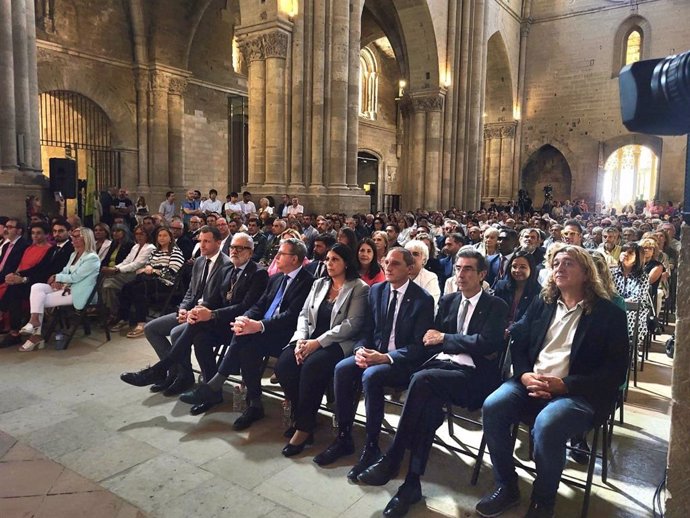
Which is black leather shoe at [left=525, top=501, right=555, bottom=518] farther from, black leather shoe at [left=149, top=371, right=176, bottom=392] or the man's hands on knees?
black leather shoe at [left=149, top=371, right=176, bottom=392]

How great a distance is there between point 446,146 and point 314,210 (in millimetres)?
9490

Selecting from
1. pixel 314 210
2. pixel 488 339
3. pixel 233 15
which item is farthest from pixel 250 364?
pixel 233 15

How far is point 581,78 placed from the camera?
2664 centimetres

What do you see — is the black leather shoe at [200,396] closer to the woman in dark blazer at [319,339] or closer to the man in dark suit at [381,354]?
the woman in dark blazer at [319,339]

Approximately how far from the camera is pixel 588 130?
26641 millimetres

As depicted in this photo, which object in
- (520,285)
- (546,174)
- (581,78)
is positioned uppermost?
(581,78)

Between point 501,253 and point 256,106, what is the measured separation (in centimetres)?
866

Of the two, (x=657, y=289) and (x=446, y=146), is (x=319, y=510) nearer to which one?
(x=657, y=289)

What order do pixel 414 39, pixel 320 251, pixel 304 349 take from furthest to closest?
pixel 414 39 < pixel 320 251 < pixel 304 349

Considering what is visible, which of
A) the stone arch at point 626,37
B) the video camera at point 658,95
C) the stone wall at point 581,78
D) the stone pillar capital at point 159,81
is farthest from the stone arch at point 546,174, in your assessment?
the video camera at point 658,95

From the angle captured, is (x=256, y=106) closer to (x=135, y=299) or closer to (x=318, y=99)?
(x=318, y=99)

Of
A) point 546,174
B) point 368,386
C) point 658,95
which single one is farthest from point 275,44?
point 546,174

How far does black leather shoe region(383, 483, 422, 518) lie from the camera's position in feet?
9.44

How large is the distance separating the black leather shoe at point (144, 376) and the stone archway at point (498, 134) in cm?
2608
